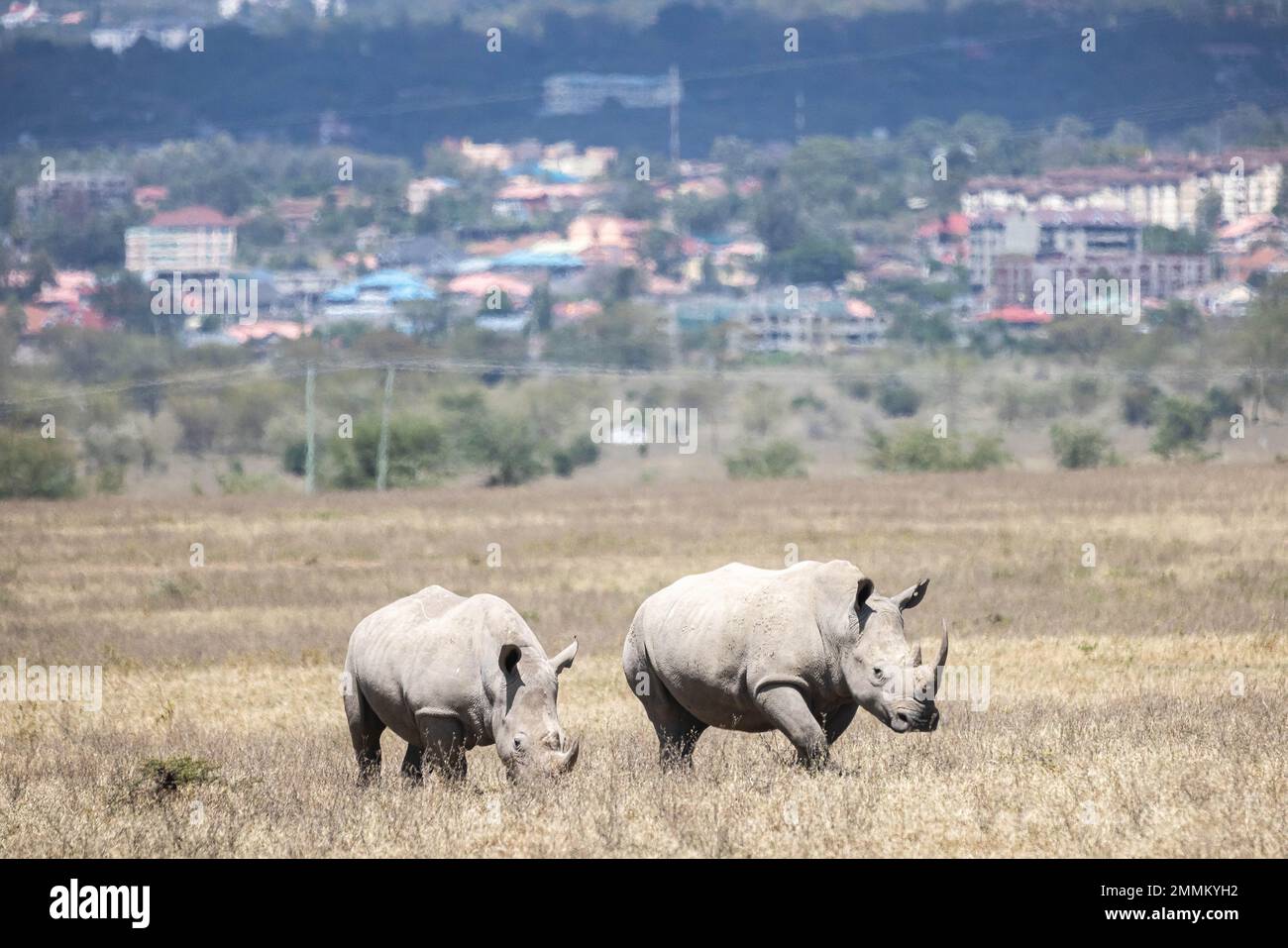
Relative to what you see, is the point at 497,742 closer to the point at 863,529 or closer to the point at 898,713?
the point at 898,713

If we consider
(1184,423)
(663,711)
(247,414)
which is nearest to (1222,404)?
(1184,423)

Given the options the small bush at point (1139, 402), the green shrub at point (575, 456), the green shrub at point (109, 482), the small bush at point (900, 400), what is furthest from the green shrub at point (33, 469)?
the small bush at point (900, 400)

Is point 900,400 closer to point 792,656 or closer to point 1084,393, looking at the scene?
point 1084,393

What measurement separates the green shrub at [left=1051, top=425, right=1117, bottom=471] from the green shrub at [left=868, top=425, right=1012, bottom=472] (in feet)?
6.17

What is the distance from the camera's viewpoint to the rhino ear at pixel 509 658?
1350 centimetres

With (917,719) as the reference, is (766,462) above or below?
below

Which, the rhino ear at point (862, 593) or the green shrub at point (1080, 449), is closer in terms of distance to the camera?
the rhino ear at point (862, 593)

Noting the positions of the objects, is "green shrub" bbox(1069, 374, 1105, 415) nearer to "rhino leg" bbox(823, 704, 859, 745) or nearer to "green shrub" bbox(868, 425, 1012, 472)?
"green shrub" bbox(868, 425, 1012, 472)

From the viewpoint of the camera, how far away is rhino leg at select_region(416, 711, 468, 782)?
14188 mm

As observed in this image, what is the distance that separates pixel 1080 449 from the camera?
6706 cm

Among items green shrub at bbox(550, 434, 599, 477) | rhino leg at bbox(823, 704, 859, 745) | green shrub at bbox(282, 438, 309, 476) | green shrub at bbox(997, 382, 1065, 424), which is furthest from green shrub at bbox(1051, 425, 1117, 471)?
rhino leg at bbox(823, 704, 859, 745)

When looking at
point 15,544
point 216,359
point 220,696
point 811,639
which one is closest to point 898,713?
point 811,639

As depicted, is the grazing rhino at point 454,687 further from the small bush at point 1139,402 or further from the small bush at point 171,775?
the small bush at point 1139,402

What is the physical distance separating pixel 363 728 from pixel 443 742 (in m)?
1.44
